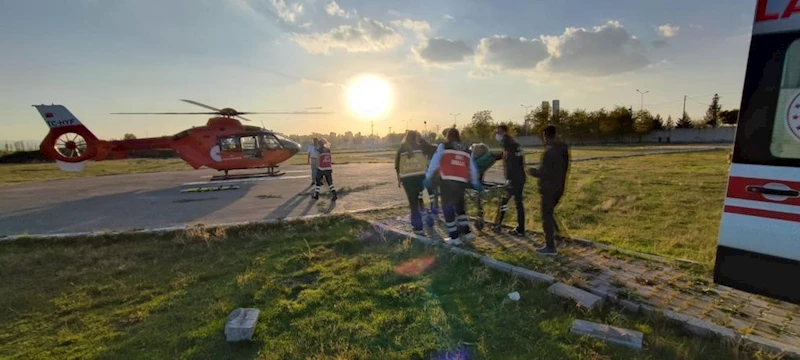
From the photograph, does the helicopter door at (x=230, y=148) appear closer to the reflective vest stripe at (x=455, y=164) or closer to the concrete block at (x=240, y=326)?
the reflective vest stripe at (x=455, y=164)

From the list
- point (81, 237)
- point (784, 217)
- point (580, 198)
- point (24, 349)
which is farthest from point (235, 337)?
point (580, 198)

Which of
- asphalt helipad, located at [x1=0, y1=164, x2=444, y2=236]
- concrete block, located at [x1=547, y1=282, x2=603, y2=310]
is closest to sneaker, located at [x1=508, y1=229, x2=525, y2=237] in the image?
concrete block, located at [x1=547, y1=282, x2=603, y2=310]

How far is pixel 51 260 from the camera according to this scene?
19.7ft

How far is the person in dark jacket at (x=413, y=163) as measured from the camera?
21.5 feet

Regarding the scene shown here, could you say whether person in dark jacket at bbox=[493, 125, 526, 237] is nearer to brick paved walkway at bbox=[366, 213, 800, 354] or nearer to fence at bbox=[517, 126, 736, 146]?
brick paved walkway at bbox=[366, 213, 800, 354]

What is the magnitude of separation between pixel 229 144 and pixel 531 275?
15051 millimetres

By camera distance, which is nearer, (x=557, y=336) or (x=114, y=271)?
(x=557, y=336)

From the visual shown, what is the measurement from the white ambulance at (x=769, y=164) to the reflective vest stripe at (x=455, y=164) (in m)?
3.18

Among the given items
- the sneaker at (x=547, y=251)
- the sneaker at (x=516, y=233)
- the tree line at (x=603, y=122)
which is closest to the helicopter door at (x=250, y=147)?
the sneaker at (x=516, y=233)

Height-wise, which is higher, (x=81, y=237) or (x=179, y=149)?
(x=179, y=149)

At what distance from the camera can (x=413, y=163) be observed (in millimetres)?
6562

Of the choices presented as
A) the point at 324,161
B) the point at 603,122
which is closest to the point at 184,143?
the point at 324,161

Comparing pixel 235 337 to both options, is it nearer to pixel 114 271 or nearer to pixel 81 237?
pixel 114 271

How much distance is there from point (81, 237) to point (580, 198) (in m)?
11.4
